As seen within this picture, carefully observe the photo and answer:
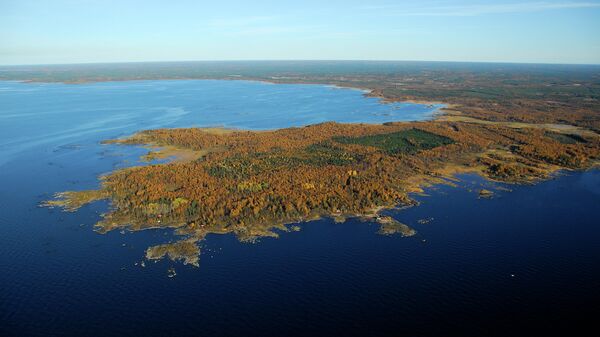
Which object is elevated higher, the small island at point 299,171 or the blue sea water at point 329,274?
the small island at point 299,171

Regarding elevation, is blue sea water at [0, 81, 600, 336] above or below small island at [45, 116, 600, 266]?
below

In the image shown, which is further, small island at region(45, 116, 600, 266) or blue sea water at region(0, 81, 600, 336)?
small island at region(45, 116, 600, 266)

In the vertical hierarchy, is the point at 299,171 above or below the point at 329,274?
above

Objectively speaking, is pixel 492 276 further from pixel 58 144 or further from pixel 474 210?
pixel 58 144

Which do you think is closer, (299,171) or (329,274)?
(329,274)

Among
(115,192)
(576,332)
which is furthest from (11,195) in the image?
(576,332)
